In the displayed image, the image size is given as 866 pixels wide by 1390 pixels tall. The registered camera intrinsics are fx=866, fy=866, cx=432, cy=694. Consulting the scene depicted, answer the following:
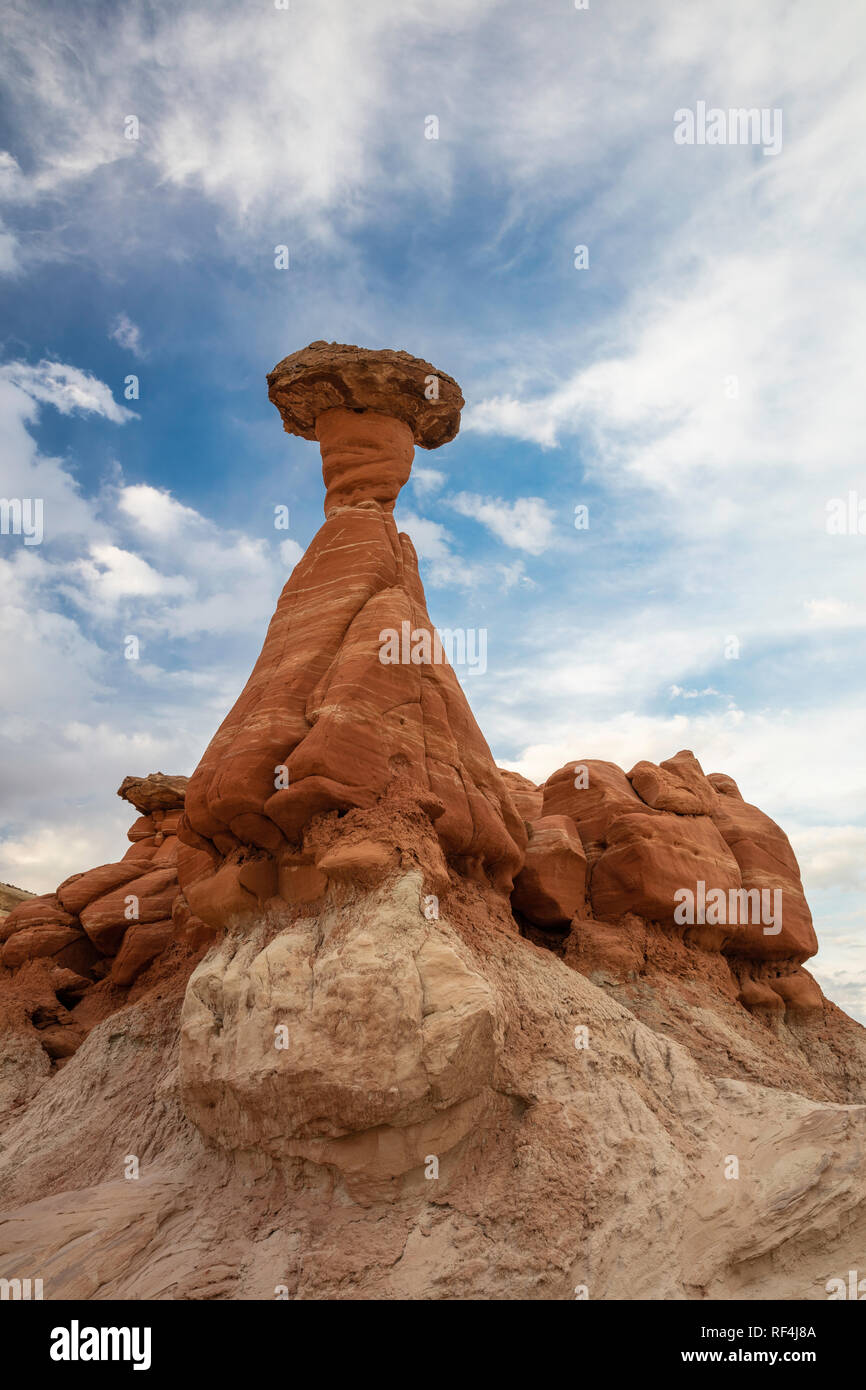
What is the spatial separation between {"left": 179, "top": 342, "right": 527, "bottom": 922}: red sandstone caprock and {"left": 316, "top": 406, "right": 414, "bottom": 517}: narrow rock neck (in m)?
0.03

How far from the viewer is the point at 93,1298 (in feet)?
34.0

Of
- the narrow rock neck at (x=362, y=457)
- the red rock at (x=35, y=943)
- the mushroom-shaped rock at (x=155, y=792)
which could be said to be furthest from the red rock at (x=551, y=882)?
the mushroom-shaped rock at (x=155, y=792)

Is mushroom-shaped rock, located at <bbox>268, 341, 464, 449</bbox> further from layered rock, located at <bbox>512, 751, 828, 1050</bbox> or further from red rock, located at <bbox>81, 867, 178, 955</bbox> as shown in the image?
red rock, located at <bbox>81, 867, 178, 955</bbox>

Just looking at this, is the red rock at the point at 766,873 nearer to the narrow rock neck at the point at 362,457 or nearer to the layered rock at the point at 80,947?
the narrow rock neck at the point at 362,457

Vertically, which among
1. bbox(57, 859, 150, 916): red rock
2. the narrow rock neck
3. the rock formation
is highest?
the narrow rock neck

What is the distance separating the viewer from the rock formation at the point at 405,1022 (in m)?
9.92

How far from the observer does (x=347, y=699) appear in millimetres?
13469

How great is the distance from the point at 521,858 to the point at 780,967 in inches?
294

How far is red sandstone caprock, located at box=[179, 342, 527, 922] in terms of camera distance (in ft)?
43.1

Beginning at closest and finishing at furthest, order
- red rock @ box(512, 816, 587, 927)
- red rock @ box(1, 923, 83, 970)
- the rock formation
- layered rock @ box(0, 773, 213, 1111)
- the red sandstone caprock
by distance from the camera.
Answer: the rock formation
the red sandstone caprock
red rock @ box(512, 816, 587, 927)
layered rock @ box(0, 773, 213, 1111)
red rock @ box(1, 923, 83, 970)

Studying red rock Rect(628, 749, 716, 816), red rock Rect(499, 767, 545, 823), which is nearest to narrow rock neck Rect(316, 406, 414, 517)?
red rock Rect(499, 767, 545, 823)

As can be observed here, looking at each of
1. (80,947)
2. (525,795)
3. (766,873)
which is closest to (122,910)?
(80,947)

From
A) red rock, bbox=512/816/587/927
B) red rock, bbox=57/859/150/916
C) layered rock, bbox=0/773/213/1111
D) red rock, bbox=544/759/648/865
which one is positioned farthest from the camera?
red rock, bbox=57/859/150/916
